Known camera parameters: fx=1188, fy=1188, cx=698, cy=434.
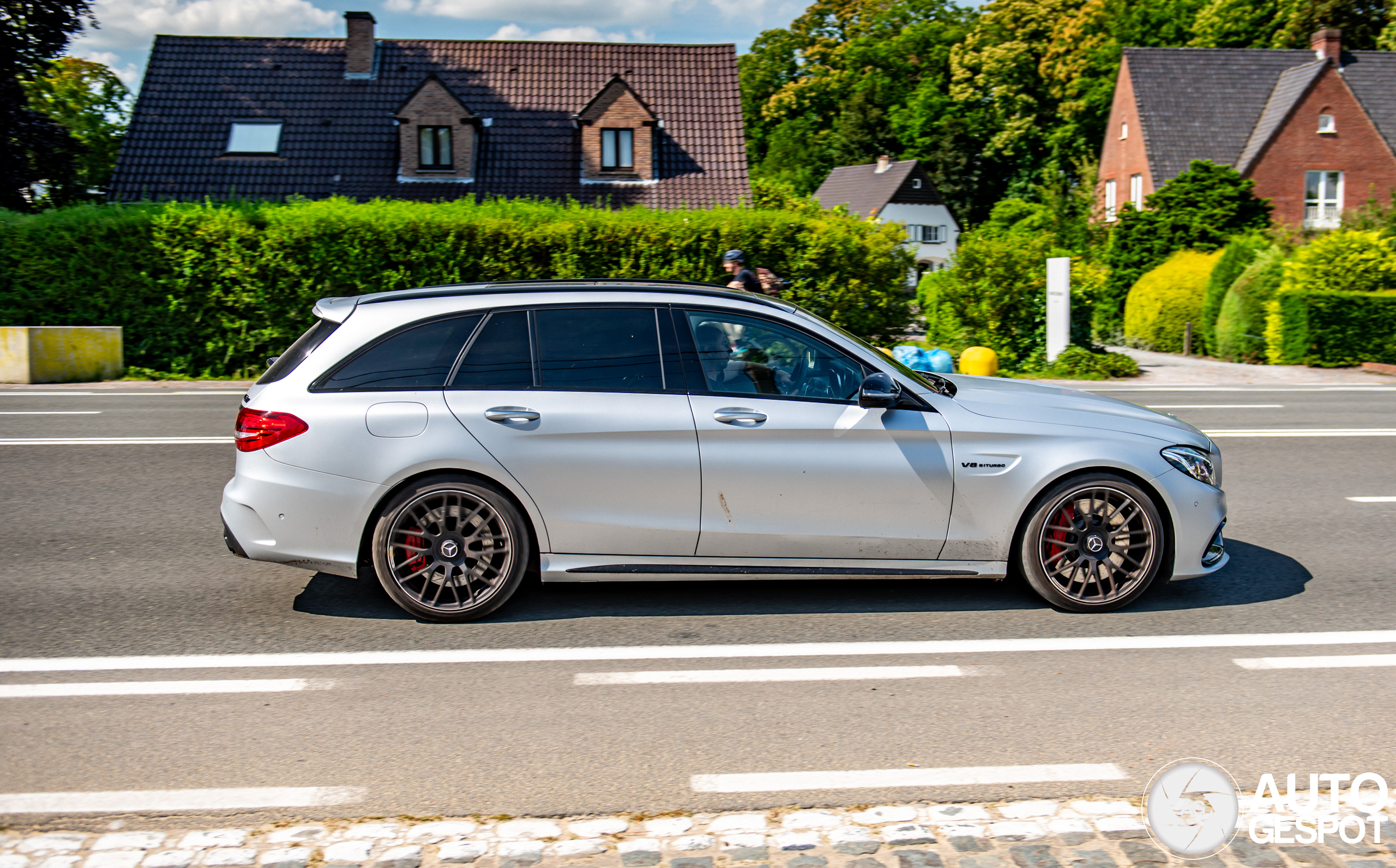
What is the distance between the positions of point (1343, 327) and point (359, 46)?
2492 cm

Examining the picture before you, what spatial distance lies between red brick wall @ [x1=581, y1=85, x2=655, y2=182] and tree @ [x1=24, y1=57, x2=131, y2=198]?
71.4 ft

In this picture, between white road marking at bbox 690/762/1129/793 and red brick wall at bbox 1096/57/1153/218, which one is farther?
red brick wall at bbox 1096/57/1153/218

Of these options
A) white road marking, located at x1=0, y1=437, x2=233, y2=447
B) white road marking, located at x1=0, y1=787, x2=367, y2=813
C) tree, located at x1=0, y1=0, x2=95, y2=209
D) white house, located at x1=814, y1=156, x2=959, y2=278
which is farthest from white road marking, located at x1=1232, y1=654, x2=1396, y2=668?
white house, located at x1=814, y1=156, x2=959, y2=278

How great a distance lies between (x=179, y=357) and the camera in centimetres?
1906

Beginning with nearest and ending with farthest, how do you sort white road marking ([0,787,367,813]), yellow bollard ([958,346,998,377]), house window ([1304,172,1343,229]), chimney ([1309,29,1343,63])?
1. white road marking ([0,787,367,813])
2. yellow bollard ([958,346,998,377])
3. chimney ([1309,29,1343,63])
4. house window ([1304,172,1343,229])

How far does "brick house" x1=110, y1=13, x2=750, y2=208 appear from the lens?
29.8 metres

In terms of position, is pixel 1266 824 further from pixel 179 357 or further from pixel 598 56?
pixel 598 56

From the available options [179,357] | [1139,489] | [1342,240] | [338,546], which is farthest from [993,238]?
[338,546]

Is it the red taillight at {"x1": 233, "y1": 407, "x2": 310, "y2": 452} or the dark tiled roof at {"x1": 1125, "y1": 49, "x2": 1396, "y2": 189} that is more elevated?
the dark tiled roof at {"x1": 1125, "y1": 49, "x2": 1396, "y2": 189}

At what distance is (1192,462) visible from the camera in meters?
5.95

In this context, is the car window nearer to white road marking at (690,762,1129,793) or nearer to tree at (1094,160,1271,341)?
white road marking at (690,762,1129,793)

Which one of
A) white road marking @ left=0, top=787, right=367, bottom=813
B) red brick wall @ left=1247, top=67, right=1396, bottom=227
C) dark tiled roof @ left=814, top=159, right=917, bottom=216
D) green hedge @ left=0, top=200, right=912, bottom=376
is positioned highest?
dark tiled roof @ left=814, top=159, right=917, bottom=216

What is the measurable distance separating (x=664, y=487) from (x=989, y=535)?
1.62 meters

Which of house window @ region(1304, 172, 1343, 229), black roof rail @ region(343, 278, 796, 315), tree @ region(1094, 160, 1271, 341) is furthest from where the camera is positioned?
house window @ region(1304, 172, 1343, 229)
